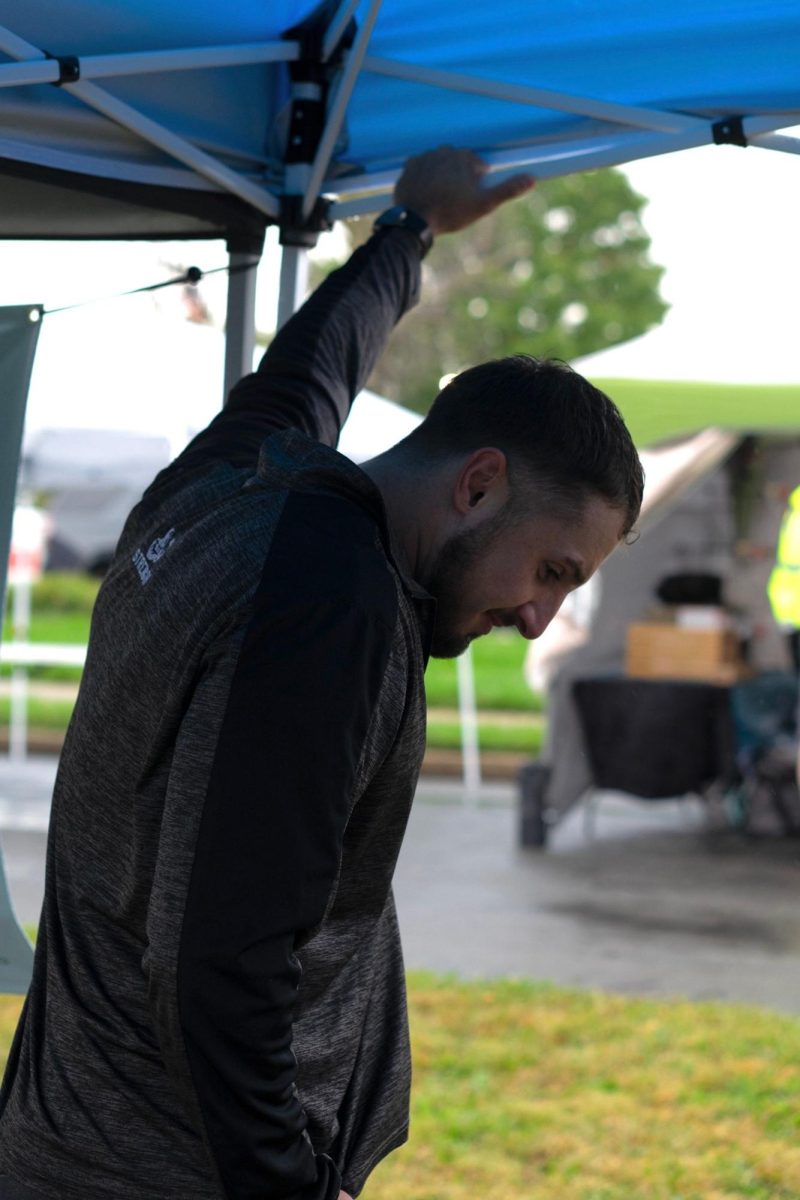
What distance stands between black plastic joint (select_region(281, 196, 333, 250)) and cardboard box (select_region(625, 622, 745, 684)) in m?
5.71

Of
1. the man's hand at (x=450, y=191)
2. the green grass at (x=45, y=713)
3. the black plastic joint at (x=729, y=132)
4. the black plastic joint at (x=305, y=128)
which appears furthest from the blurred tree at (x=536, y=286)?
the man's hand at (x=450, y=191)

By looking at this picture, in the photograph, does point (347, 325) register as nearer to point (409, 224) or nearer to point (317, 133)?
point (409, 224)

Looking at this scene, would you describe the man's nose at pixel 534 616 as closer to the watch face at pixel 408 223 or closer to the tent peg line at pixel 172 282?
the watch face at pixel 408 223

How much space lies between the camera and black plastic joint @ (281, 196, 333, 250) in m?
2.92

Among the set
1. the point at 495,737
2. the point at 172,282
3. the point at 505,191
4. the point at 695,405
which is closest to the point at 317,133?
the point at 172,282

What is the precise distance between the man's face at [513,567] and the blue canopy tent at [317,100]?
129cm

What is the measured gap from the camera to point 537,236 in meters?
25.9

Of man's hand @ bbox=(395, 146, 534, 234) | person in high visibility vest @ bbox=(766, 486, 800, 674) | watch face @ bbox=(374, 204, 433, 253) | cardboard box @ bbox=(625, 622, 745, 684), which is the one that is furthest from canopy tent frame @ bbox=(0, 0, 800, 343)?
cardboard box @ bbox=(625, 622, 745, 684)

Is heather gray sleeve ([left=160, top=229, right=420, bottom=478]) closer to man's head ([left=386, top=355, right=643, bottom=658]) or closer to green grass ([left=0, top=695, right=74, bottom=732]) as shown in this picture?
man's head ([left=386, top=355, right=643, bottom=658])

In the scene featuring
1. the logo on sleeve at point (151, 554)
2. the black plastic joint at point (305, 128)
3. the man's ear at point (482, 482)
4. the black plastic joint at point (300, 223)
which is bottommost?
the logo on sleeve at point (151, 554)

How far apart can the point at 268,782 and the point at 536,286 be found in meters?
25.0

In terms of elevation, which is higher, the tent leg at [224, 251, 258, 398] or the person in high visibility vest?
the tent leg at [224, 251, 258, 398]

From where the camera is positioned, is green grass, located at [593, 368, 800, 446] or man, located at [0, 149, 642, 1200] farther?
green grass, located at [593, 368, 800, 446]

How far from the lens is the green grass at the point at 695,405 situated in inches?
279
